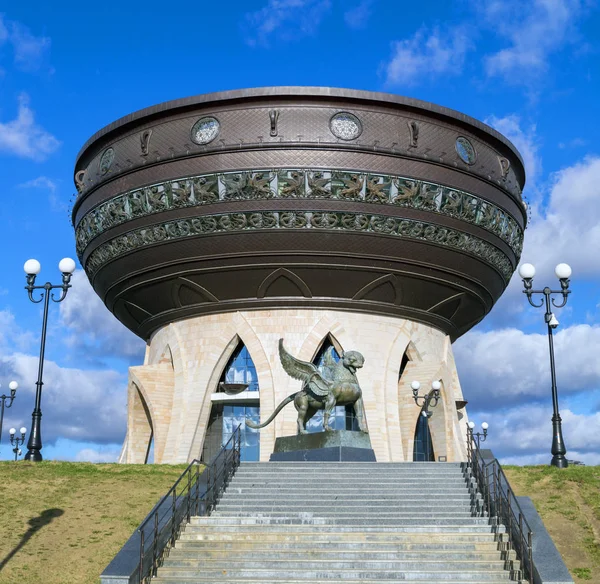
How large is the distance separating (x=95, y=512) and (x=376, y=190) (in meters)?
13.1

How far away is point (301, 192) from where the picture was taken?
26109 mm

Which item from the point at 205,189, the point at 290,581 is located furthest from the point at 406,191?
the point at 290,581

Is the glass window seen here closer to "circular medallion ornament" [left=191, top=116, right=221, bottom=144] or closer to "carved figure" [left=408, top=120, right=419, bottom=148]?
"circular medallion ornament" [left=191, top=116, right=221, bottom=144]

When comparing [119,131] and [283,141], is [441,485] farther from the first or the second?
[119,131]

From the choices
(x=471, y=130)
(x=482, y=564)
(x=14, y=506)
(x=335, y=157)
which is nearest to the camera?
(x=482, y=564)

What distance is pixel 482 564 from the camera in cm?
1269

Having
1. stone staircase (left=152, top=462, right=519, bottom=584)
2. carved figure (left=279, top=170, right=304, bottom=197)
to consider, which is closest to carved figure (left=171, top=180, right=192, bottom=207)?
carved figure (left=279, top=170, right=304, bottom=197)

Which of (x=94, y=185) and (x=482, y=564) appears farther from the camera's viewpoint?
(x=94, y=185)

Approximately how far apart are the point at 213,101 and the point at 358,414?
1109cm

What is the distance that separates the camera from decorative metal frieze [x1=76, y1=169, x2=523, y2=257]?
85.5 feet

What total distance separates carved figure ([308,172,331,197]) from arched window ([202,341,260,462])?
19.6 feet

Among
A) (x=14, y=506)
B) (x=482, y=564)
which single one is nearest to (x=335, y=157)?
(x=14, y=506)

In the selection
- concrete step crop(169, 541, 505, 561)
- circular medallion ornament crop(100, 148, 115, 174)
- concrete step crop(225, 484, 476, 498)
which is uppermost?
circular medallion ornament crop(100, 148, 115, 174)

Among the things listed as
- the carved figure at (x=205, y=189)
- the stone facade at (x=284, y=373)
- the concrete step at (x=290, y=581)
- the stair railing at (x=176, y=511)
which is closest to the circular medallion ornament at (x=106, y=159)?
the carved figure at (x=205, y=189)
